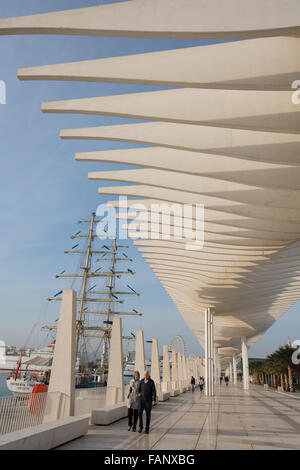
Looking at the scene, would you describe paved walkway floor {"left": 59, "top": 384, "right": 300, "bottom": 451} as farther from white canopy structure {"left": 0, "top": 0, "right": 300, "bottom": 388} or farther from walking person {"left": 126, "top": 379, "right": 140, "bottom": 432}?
white canopy structure {"left": 0, "top": 0, "right": 300, "bottom": 388}

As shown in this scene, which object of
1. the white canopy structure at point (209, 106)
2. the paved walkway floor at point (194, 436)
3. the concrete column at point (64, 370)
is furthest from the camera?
the concrete column at point (64, 370)

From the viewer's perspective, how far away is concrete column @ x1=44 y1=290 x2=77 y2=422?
8.40 m

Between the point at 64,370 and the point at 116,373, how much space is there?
4314 millimetres

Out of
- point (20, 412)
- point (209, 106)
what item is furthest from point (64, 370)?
point (209, 106)

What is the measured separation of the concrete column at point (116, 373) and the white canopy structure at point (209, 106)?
17.0ft

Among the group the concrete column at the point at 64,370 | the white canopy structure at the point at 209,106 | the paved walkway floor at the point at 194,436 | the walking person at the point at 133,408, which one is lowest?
the paved walkway floor at the point at 194,436

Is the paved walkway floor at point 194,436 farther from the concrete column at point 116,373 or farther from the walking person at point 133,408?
the concrete column at point 116,373

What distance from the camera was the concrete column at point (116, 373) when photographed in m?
12.5

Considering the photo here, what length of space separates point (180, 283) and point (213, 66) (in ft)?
71.4

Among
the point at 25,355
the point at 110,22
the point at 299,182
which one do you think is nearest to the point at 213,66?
the point at 110,22

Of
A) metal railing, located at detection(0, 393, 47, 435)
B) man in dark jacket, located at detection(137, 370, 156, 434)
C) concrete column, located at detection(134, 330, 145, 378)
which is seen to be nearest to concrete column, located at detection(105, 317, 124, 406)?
man in dark jacket, located at detection(137, 370, 156, 434)

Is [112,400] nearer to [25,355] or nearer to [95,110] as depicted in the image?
[95,110]

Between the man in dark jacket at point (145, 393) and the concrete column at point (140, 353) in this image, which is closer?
the man in dark jacket at point (145, 393)

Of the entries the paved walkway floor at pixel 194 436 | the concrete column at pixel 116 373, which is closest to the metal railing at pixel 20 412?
the paved walkway floor at pixel 194 436
